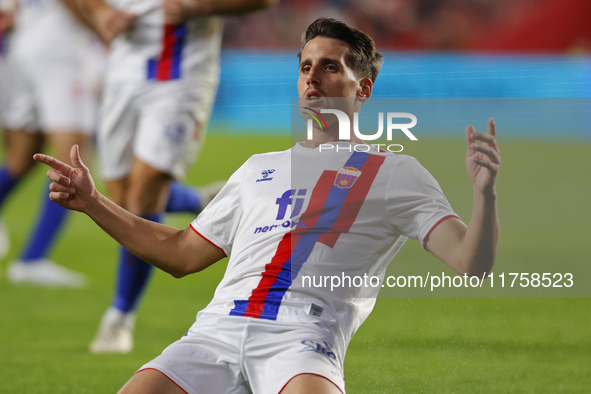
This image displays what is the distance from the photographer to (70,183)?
226cm

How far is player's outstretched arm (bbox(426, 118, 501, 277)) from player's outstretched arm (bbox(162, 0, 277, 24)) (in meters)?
2.10

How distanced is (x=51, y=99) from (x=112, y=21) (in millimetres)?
1745

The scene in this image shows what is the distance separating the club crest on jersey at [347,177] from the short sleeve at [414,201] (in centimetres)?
9

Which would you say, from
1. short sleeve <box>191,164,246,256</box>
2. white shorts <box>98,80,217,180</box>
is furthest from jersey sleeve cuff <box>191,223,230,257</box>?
white shorts <box>98,80,217,180</box>

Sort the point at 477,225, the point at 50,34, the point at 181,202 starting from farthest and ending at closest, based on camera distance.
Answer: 1. the point at 50,34
2. the point at 181,202
3. the point at 477,225

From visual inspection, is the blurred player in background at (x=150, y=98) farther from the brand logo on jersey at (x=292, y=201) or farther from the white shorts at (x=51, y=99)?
the brand logo on jersey at (x=292, y=201)

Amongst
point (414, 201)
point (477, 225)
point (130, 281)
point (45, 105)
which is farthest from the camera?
point (45, 105)

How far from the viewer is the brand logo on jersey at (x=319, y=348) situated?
2088 mm

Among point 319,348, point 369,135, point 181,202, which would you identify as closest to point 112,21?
point 181,202

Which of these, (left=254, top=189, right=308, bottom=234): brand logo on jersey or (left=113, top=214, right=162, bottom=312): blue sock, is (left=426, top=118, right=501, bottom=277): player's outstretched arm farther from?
(left=113, top=214, right=162, bottom=312): blue sock

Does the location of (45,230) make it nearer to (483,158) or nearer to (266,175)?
(266,175)

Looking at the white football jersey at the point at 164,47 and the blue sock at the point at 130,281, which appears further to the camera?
the white football jersey at the point at 164,47

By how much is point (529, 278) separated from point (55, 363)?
2.13m

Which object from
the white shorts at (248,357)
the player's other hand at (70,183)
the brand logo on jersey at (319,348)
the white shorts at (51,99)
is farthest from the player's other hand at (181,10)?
the brand logo on jersey at (319,348)
